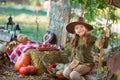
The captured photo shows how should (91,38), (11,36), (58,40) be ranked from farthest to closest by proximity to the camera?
(11,36), (58,40), (91,38)

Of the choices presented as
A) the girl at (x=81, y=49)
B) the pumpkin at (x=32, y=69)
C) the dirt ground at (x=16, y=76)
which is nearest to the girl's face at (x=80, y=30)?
the girl at (x=81, y=49)

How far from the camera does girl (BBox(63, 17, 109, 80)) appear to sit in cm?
527

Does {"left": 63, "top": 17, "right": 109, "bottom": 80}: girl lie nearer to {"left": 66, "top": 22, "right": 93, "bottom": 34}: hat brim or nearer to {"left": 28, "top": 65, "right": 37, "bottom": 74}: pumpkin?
{"left": 66, "top": 22, "right": 93, "bottom": 34}: hat brim

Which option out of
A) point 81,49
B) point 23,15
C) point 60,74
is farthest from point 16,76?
point 23,15

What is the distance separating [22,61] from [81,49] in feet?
5.35

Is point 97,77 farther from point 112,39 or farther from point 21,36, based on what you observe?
point 21,36

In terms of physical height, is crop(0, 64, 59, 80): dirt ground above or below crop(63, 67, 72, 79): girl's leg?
below

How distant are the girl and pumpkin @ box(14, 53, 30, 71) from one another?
136 cm

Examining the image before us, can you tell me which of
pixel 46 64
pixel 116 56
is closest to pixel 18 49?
pixel 46 64

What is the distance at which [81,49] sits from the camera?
213 inches

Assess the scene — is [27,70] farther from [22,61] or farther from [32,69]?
[22,61]

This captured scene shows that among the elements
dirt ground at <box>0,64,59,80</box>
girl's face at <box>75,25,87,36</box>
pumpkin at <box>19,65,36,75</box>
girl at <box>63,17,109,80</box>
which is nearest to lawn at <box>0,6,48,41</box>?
dirt ground at <box>0,64,59,80</box>

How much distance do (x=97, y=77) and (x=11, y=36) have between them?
147 inches

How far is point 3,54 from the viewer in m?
7.13
